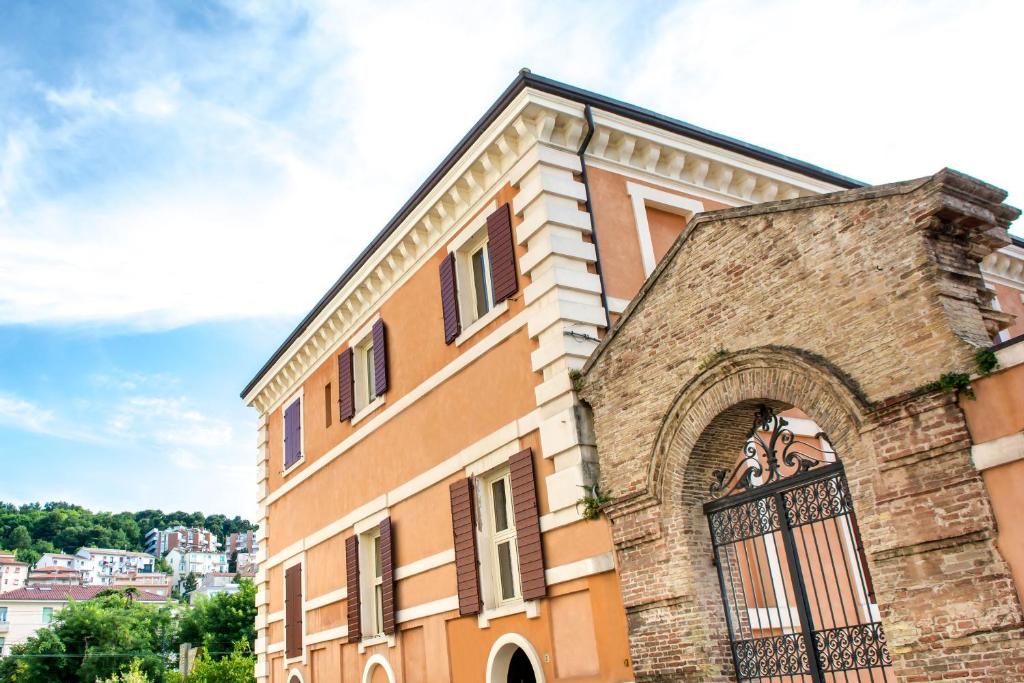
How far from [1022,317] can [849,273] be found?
12.2m

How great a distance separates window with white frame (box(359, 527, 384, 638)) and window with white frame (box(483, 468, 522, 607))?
2997 millimetres

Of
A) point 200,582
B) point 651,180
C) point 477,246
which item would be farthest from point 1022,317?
point 200,582

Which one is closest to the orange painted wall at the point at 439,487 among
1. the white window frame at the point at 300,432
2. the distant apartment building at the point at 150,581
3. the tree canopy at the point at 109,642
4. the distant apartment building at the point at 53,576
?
the white window frame at the point at 300,432

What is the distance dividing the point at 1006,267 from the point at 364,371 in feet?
41.0

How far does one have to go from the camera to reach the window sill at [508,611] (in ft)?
33.6

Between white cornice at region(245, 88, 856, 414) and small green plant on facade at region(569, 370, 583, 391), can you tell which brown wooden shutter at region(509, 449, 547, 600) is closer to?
small green plant on facade at region(569, 370, 583, 391)

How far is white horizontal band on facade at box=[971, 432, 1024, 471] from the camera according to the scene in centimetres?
588

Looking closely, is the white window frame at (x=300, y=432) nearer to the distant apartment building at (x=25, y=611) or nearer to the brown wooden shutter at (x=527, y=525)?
the brown wooden shutter at (x=527, y=525)

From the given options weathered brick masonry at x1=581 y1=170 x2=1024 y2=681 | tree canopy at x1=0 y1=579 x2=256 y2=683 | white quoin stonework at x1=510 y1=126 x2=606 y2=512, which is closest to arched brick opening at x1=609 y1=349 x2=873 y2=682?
weathered brick masonry at x1=581 y1=170 x2=1024 y2=681

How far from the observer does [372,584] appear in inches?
569

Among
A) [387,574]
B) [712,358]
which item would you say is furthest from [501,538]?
[712,358]

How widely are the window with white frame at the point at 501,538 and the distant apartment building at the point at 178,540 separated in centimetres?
17350

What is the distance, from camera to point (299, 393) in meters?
18.3

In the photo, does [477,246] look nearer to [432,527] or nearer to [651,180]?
[651,180]
